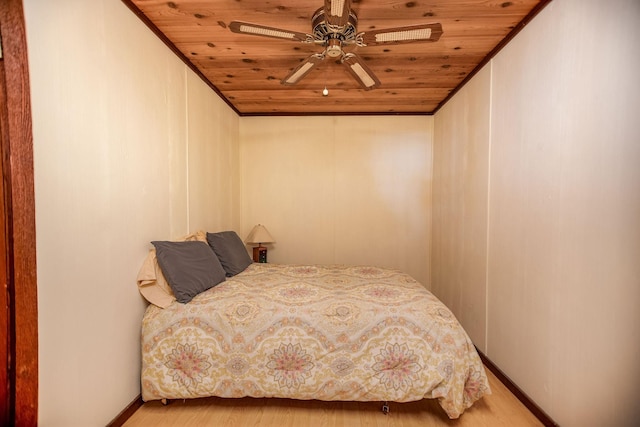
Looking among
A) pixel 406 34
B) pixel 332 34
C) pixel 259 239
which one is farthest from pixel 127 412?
pixel 406 34

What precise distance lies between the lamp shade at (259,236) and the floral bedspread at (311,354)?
1.74 meters

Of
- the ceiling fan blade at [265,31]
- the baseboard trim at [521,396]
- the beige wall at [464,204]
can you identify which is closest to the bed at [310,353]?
the baseboard trim at [521,396]

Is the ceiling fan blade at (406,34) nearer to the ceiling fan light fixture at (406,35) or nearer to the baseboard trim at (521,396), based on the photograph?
the ceiling fan light fixture at (406,35)

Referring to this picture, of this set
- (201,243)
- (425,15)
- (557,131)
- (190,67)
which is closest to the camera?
(557,131)

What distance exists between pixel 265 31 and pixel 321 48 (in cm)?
74

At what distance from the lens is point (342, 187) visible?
3.80m

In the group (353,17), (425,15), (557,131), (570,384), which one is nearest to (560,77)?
(557,131)

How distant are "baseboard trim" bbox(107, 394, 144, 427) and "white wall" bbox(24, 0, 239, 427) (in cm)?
4

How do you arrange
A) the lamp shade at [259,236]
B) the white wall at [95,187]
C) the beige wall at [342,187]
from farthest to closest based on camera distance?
the beige wall at [342,187], the lamp shade at [259,236], the white wall at [95,187]

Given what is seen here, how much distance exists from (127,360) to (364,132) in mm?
3322

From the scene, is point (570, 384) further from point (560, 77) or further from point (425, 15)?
point (425, 15)

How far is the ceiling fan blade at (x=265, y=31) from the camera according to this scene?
1.53 meters

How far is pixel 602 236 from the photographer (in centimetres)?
135

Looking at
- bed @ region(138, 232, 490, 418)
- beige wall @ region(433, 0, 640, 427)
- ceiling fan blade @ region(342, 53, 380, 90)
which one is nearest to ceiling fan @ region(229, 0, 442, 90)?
ceiling fan blade @ region(342, 53, 380, 90)
